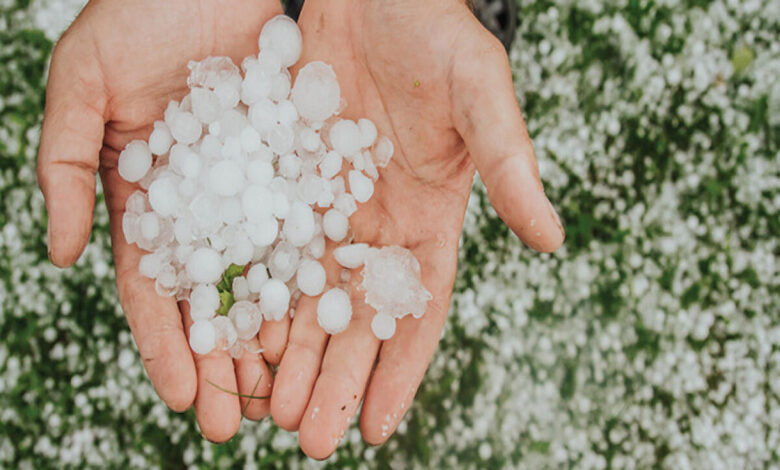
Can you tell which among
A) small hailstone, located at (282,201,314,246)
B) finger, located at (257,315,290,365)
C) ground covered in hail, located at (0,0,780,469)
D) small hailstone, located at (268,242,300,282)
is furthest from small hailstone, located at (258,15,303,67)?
ground covered in hail, located at (0,0,780,469)

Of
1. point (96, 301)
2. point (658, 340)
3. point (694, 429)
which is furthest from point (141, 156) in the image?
point (694, 429)

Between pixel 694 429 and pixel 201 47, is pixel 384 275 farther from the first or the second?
pixel 694 429

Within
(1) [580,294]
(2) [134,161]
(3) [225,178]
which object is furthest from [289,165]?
(1) [580,294]

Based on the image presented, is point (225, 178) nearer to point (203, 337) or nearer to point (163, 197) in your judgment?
point (163, 197)

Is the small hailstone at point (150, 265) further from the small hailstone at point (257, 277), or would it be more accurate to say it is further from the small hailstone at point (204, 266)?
the small hailstone at point (257, 277)

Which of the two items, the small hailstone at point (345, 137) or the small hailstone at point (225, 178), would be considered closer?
the small hailstone at point (225, 178)

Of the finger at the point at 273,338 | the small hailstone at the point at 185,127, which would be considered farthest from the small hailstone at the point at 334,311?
the small hailstone at the point at 185,127
